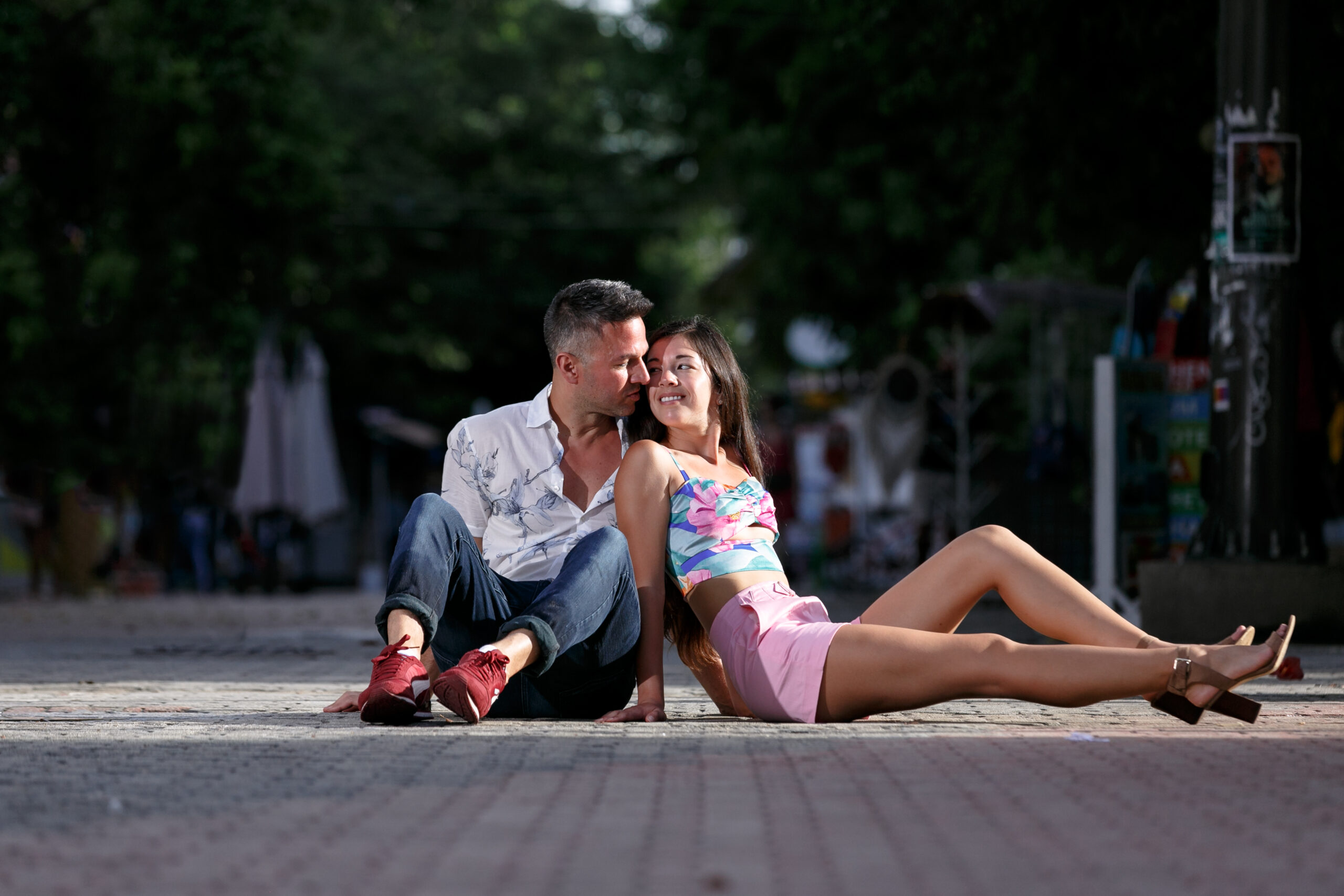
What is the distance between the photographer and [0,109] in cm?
1591

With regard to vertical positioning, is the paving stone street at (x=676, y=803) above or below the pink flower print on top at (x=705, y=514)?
below

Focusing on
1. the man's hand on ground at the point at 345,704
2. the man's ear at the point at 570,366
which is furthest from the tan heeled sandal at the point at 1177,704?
the man's hand on ground at the point at 345,704

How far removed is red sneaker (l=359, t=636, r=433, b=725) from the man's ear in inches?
41.4

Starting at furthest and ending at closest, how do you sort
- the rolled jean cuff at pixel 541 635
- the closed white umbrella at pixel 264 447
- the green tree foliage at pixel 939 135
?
1. the closed white umbrella at pixel 264 447
2. the green tree foliage at pixel 939 135
3. the rolled jean cuff at pixel 541 635

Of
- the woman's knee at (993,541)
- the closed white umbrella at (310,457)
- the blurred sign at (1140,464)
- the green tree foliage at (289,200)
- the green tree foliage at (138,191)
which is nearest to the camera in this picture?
the woman's knee at (993,541)

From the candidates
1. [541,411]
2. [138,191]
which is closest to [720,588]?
[541,411]

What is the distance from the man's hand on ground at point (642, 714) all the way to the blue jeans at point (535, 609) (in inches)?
5.3

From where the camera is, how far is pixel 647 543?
561cm

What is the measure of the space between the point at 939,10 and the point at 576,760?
9684 millimetres

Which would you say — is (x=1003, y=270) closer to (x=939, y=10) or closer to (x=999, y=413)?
(x=999, y=413)

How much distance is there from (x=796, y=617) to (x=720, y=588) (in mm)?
258

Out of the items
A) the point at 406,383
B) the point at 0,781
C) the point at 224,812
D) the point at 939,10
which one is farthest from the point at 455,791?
the point at 406,383

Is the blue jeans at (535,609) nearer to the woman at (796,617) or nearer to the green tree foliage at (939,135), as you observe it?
the woman at (796,617)

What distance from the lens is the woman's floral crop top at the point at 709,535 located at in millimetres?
5617
